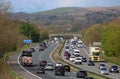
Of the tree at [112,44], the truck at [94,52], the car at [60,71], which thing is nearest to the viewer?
the car at [60,71]

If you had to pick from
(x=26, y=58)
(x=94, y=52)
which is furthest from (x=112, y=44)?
(x=26, y=58)

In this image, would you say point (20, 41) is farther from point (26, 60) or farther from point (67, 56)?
point (26, 60)

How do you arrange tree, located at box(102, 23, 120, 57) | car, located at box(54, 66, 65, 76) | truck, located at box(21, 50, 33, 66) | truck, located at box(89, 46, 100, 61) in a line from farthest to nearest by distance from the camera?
tree, located at box(102, 23, 120, 57)
truck, located at box(89, 46, 100, 61)
truck, located at box(21, 50, 33, 66)
car, located at box(54, 66, 65, 76)

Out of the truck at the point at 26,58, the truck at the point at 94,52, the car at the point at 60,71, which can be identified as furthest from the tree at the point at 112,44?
the car at the point at 60,71

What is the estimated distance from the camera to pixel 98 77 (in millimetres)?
56500

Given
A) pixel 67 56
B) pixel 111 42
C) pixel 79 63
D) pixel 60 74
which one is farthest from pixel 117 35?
pixel 60 74

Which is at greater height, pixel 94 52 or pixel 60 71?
pixel 94 52

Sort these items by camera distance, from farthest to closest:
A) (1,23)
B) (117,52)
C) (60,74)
→ (117,52), (1,23), (60,74)

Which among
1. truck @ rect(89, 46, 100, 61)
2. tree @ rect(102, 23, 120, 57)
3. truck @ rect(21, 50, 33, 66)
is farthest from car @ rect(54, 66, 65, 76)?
tree @ rect(102, 23, 120, 57)

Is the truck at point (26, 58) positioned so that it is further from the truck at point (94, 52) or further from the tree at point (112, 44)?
the tree at point (112, 44)

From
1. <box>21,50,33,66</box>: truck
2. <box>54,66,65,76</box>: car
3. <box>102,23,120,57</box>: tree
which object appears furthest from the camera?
<box>102,23,120,57</box>: tree

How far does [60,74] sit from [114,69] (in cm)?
1357

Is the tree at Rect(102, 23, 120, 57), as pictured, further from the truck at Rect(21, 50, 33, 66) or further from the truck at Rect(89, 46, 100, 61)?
the truck at Rect(21, 50, 33, 66)

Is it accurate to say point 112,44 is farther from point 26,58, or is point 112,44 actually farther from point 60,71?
point 60,71
